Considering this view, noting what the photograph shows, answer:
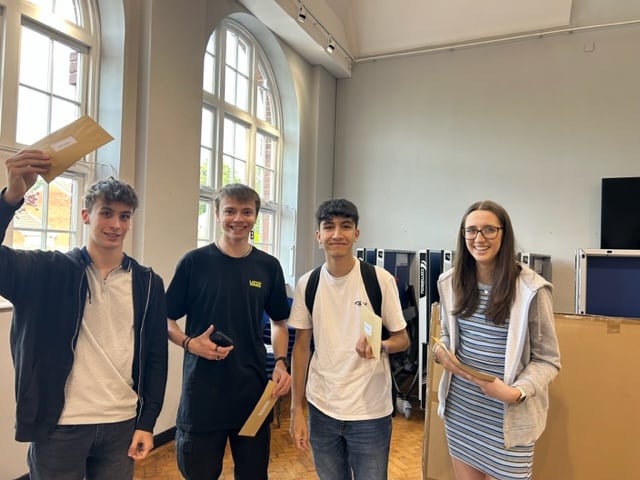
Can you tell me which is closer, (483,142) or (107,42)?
(107,42)

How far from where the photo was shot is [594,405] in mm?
2031

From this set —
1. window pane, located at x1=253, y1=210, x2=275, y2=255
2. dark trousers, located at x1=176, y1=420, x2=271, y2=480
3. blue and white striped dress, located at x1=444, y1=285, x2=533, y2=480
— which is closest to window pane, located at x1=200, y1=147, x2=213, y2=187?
window pane, located at x1=253, y1=210, x2=275, y2=255

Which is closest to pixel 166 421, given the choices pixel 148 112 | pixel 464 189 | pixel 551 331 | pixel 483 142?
pixel 148 112

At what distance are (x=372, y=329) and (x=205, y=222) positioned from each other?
9.32 ft

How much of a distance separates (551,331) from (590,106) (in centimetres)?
380

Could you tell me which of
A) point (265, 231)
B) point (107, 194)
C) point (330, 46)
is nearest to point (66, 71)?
point (107, 194)

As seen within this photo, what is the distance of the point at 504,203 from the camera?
4.50 metres

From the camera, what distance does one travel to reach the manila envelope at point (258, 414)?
4.74 ft

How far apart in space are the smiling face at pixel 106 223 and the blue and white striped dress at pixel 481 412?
1152 millimetres

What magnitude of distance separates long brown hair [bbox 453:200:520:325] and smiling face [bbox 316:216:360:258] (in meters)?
0.39

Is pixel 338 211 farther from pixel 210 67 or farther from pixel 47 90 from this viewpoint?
pixel 210 67

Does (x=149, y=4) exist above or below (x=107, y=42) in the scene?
above

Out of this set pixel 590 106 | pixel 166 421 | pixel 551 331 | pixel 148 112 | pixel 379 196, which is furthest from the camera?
pixel 379 196

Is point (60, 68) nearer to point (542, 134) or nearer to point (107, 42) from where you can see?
point (107, 42)
